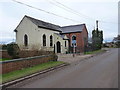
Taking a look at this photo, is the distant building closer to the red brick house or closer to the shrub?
the red brick house

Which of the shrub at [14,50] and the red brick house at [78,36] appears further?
the red brick house at [78,36]

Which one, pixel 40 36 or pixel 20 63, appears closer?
pixel 20 63

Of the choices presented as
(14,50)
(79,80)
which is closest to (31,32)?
(14,50)

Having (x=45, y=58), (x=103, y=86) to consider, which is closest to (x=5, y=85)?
(x=103, y=86)

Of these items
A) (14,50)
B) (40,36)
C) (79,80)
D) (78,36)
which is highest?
(78,36)

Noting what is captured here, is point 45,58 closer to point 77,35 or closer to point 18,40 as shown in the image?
point 18,40

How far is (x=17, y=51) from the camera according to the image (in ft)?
57.2

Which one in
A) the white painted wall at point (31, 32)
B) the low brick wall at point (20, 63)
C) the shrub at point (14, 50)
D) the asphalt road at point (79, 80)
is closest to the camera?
the asphalt road at point (79, 80)

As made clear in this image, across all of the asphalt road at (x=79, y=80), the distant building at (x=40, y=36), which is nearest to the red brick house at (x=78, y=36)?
the distant building at (x=40, y=36)

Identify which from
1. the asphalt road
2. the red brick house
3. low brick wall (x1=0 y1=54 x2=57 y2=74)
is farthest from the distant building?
the asphalt road

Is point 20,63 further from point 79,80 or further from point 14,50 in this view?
point 14,50

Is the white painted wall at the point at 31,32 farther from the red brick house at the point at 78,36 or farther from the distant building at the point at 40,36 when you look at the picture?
the red brick house at the point at 78,36

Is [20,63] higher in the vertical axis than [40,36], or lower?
lower

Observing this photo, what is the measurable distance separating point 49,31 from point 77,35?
29.3 feet
